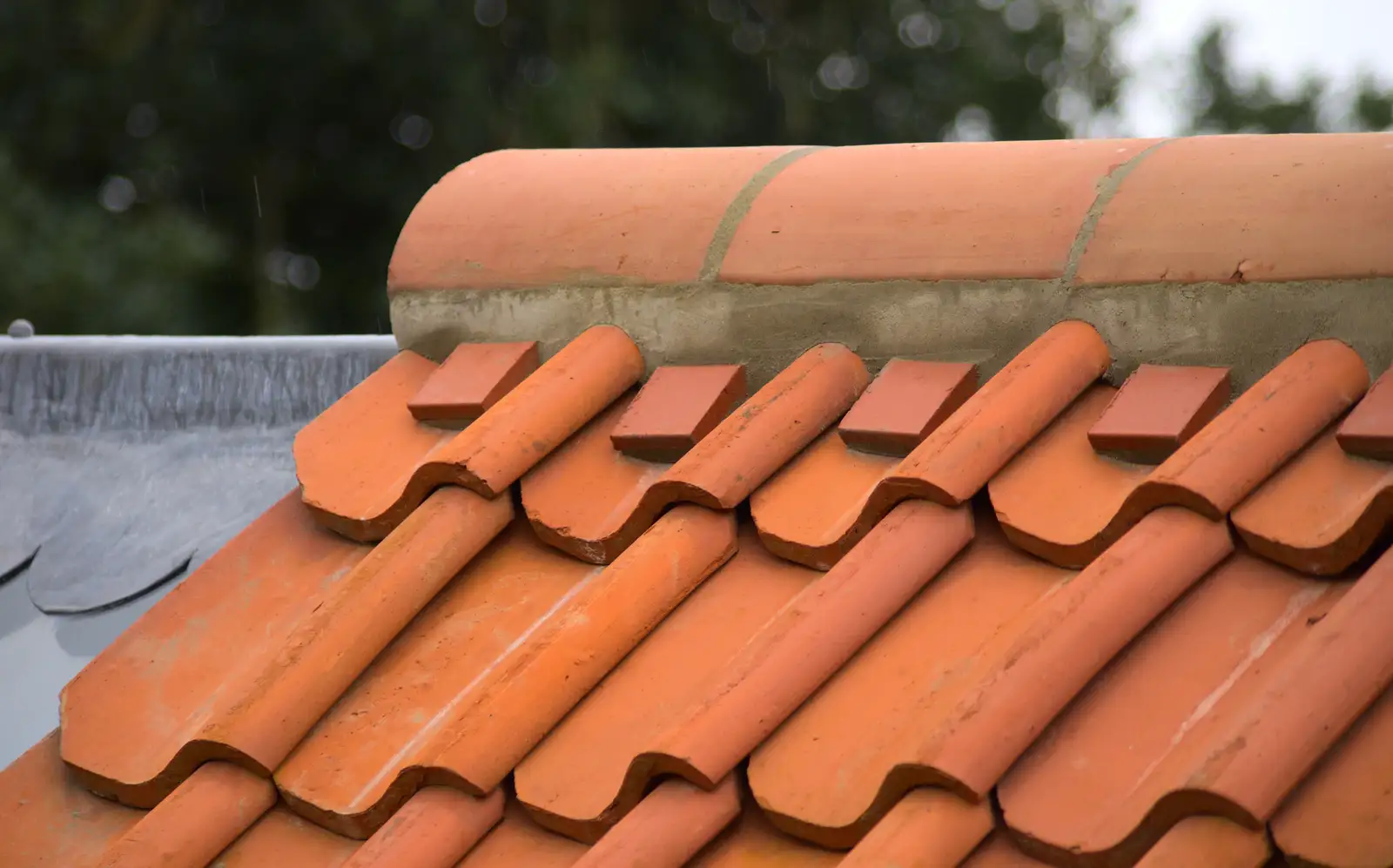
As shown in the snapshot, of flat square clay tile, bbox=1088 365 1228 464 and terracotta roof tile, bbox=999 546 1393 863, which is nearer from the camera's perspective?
terracotta roof tile, bbox=999 546 1393 863

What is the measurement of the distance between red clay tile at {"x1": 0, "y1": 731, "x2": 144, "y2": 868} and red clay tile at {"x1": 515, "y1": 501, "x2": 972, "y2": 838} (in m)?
0.47

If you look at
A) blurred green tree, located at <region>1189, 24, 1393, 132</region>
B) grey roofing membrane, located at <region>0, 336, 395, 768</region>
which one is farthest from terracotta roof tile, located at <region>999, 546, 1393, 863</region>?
blurred green tree, located at <region>1189, 24, 1393, 132</region>

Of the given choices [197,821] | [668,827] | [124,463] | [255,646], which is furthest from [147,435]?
[668,827]

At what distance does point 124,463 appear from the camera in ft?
7.62

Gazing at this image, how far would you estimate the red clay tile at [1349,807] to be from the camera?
107 cm

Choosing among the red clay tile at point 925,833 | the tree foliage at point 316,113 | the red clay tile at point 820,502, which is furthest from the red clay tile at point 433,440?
the tree foliage at point 316,113

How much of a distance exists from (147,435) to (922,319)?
4.28ft

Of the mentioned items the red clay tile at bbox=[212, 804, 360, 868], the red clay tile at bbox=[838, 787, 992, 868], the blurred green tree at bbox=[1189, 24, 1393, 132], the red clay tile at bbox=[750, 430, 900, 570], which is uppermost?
the red clay tile at bbox=[750, 430, 900, 570]

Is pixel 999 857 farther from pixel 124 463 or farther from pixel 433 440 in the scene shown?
pixel 124 463

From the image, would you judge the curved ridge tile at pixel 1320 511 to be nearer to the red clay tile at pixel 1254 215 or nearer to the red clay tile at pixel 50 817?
the red clay tile at pixel 1254 215

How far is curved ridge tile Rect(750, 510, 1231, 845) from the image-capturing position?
3.98 feet

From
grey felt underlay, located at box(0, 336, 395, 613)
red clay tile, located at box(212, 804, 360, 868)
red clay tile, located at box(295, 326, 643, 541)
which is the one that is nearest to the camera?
red clay tile, located at box(212, 804, 360, 868)

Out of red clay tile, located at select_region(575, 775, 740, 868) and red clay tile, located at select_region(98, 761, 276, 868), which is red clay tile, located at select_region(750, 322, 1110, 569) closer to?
red clay tile, located at select_region(575, 775, 740, 868)

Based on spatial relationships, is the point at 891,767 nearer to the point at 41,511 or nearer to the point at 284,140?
the point at 41,511
